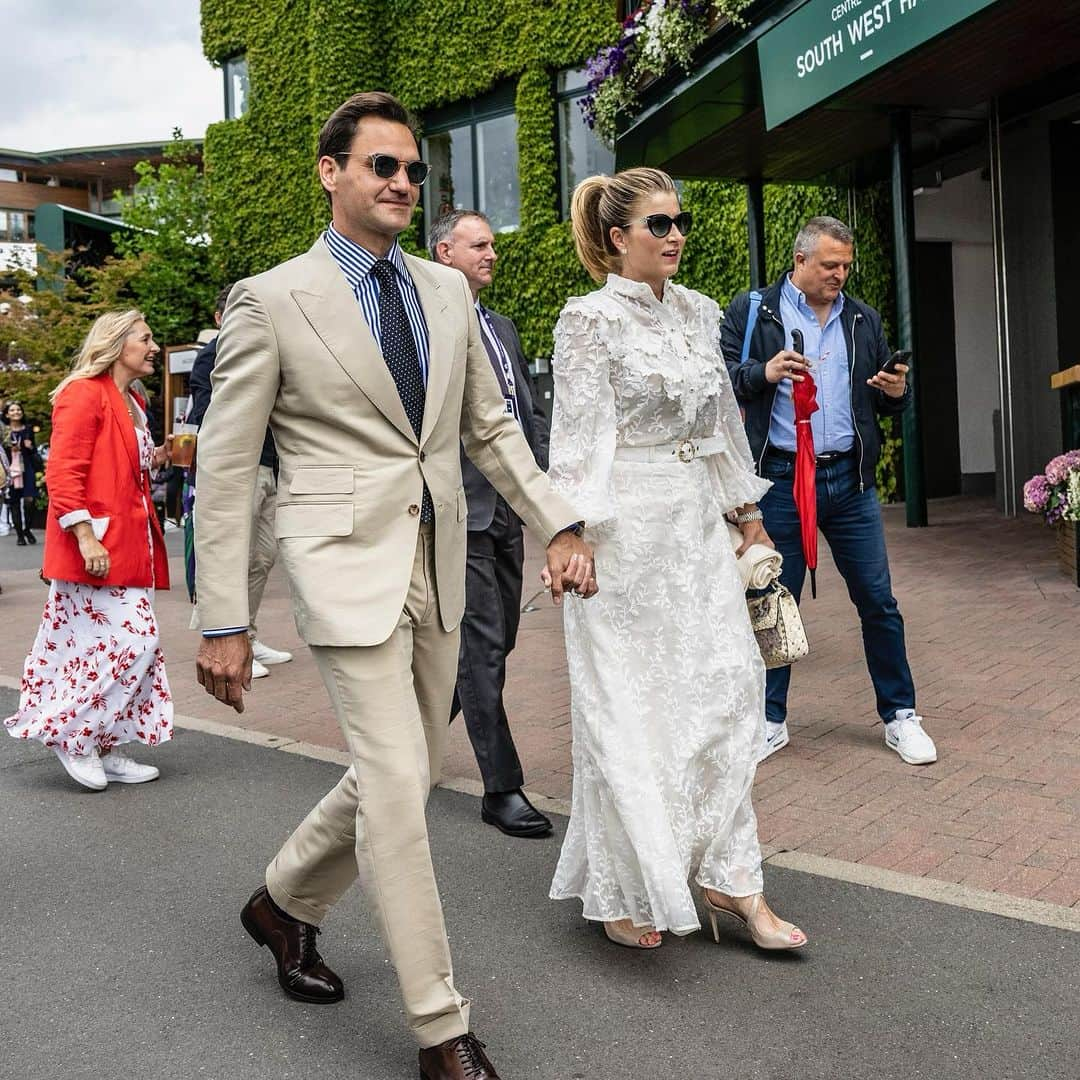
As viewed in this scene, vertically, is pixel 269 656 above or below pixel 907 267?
below

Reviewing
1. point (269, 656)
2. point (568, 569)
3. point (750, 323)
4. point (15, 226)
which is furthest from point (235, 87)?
point (15, 226)

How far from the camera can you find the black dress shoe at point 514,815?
4.70 metres

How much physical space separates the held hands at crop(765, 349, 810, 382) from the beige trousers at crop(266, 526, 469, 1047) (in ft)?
7.15

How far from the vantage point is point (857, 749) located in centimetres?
554

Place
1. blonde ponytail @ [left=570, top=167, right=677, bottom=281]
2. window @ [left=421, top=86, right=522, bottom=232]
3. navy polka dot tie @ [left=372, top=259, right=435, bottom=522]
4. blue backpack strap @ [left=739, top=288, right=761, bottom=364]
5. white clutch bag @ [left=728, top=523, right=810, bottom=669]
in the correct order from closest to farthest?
navy polka dot tie @ [left=372, top=259, right=435, bottom=522] < blonde ponytail @ [left=570, top=167, right=677, bottom=281] < white clutch bag @ [left=728, top=523, right=810, bottom=669] < blue backpack strap @ [left=739, top=288, right=761, bottom=364] < window @ [left=421, top=86, right=522, bottom=232]

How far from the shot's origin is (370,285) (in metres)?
3.12

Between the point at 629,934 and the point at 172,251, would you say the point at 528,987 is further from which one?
the point at 172,251

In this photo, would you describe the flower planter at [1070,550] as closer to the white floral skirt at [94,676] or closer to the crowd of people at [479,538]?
the crowd of people at [479,538]

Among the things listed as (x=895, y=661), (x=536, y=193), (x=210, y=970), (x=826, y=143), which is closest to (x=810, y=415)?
(x=895, y=661)

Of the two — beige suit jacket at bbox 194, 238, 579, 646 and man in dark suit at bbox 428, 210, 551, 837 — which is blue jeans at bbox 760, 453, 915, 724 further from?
beige suit jacket at bbox 194, 238, 579, 646

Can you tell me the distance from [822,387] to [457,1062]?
331 cm

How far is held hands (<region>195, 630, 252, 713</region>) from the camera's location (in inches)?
116

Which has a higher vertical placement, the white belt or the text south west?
the text south west

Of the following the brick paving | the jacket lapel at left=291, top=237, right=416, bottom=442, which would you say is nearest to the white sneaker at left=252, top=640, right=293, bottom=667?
Result: the brick paving
